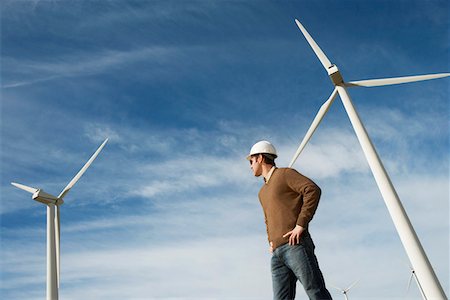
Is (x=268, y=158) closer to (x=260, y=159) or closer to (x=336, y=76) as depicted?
(x=260, y=159)

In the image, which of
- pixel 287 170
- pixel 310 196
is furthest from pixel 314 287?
pixel 287 170

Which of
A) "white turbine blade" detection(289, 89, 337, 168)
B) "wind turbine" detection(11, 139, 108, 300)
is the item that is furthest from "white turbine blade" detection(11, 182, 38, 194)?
"white turbine blade" detection(289, 89, 337, 168)

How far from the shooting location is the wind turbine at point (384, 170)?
993cm

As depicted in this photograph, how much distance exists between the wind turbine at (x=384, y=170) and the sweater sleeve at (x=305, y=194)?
537 cm

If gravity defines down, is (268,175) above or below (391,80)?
below

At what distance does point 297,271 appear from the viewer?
5910 millimetres

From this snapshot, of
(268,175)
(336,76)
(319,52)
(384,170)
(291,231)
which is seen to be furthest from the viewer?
(319,52)

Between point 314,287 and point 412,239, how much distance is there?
6.44 meters

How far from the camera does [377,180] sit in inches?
490

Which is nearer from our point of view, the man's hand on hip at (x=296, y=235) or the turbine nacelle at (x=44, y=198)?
the man's hand on hip at (x=296, y=235)

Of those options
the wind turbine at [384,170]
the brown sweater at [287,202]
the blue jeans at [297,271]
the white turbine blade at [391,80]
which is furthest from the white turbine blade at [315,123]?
the blue jeans at [297,271]

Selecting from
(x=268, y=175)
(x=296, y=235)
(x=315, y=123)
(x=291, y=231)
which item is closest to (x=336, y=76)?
(x=315, y=123)

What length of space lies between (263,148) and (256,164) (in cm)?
32

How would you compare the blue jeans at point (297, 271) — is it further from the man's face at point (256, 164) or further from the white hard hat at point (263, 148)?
the white hard hat at point (263, 148)
